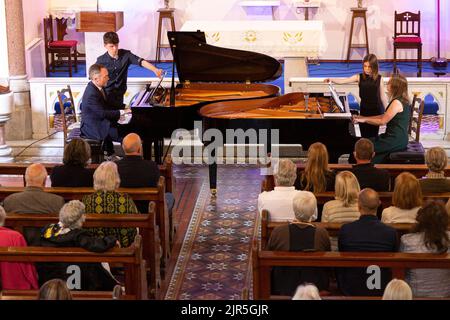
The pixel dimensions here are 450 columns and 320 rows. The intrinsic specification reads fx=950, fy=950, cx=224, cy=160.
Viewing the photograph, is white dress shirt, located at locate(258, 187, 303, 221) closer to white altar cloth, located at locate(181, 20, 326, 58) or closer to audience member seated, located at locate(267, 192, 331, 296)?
audience member seated, located at locate(267, 192, 331, 296)

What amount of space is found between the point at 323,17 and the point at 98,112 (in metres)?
8.15

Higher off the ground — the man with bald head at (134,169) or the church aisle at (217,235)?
the man with bald head at (134,169)

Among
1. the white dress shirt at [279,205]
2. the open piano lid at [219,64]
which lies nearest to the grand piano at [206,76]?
the open piano lid at [219,64]

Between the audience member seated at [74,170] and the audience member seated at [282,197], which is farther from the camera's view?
the audience member seated at [74,170]

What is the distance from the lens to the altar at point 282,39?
504 inches

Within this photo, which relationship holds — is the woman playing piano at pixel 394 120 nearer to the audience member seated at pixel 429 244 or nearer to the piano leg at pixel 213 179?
the piano leg at pixel 213 179

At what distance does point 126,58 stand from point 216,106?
1.28 meters

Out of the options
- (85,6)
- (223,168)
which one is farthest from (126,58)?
(85,6)

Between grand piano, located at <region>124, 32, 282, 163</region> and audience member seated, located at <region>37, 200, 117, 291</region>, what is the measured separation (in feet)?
12.3

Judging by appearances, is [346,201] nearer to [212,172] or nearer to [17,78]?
[212,172]

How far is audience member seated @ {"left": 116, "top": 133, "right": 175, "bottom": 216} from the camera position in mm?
7535

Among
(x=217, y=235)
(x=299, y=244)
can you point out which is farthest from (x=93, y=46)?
(x=299, y=244)

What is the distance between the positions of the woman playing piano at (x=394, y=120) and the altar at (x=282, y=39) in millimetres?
3398

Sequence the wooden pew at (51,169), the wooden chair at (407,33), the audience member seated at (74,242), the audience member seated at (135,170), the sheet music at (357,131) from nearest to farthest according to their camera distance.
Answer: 1. the audience member seated at (74,242)
2. the audience member seated at (135,170)
3. the wooden pew at (51,169)
4. the sheet music at (357,131)
5. the wooden chair at (407,33)
